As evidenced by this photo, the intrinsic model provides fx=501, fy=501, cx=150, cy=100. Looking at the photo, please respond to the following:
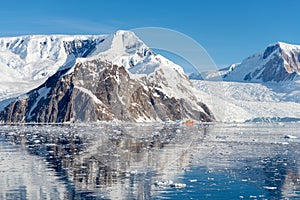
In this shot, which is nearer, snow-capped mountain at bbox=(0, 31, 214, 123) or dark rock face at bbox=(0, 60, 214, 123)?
dark rock face at bbox=(0, 60, 214, 123)

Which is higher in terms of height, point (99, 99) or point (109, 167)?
point (99, 99)

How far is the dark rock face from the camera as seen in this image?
437 ft

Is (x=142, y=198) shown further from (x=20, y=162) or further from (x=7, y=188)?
(x=20, y=162)

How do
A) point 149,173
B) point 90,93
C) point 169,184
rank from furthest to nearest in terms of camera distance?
point 90,93 → point 149,173 → point 169,184

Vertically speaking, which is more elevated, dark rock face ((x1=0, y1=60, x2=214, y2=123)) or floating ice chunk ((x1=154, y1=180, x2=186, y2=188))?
dark rock face ((x1=0, y1=60, x2=214, y2=123))

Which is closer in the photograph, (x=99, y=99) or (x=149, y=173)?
(x=149, y=173)

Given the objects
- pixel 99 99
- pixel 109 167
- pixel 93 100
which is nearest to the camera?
pixel 109 167

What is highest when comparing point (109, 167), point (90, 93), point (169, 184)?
point (90, 93)

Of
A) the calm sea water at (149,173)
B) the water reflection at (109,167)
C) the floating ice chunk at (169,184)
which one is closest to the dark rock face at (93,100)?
the water reflection at (109,167)

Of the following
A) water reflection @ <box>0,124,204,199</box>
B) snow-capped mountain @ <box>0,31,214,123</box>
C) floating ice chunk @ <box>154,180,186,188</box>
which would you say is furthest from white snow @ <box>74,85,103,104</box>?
floating ice chunk @ <box>154,180,186,188</box>

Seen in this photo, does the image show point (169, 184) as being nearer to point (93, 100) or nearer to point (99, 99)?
point (93, 100)

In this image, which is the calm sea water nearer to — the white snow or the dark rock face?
the dark rock face

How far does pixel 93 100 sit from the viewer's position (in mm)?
130250

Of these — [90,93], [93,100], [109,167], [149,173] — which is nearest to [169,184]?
[149,173]
